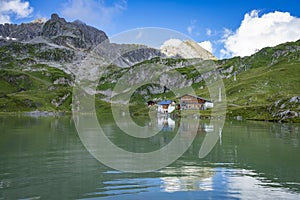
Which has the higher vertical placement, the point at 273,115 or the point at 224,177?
the point at 273,115

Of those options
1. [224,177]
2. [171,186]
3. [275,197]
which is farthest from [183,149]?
[275,197]

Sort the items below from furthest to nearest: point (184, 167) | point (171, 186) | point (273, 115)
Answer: point (273, 115), point (184, 167), point (171, 186)

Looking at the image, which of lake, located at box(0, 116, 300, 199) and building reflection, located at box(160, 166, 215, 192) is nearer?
lake, located at box(0, 116, 300, 199)

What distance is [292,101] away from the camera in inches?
4993

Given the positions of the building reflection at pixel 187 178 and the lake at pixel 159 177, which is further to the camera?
the building reflection at pixel 187 178

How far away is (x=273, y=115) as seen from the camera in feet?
408

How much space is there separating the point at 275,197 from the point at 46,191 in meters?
18.4

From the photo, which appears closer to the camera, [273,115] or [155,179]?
[155,179]

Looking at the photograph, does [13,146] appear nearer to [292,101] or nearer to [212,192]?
[212,192]

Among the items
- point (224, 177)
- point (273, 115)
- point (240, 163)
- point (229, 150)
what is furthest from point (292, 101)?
point (224, 177)

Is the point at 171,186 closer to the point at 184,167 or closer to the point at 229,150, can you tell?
the point at 184,167

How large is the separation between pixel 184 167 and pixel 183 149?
14613mm

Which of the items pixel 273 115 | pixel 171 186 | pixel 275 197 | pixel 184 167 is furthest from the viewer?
pixel 273 115

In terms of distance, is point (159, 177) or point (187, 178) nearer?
point (187, 178)
